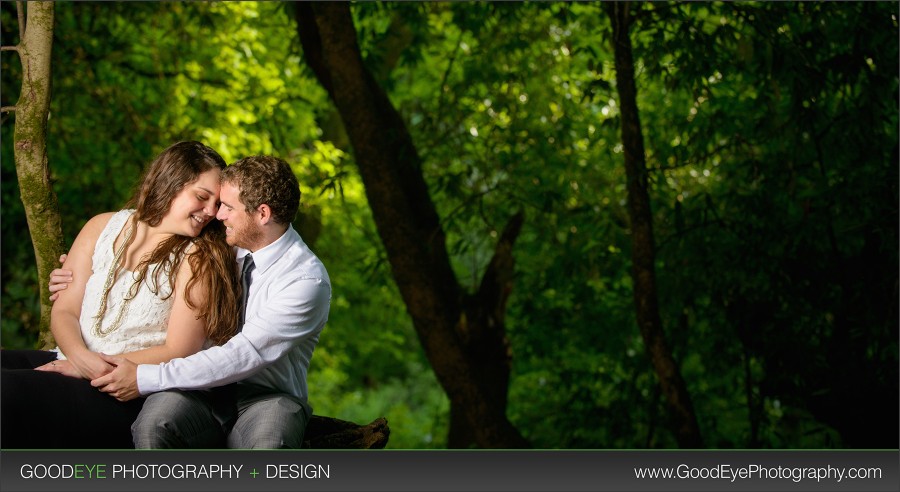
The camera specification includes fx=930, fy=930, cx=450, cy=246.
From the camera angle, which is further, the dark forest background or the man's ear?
the dark forest background

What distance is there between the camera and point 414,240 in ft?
19.7

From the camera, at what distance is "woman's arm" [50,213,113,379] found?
294cm

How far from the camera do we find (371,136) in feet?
19.5

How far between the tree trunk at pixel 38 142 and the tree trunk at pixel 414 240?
239 centimetres

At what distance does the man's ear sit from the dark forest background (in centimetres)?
264

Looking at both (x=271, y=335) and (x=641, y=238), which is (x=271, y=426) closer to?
(x=271, y=335)

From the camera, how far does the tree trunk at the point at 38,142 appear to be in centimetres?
362

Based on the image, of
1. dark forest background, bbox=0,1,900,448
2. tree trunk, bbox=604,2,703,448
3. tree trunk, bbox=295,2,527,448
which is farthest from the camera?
tree trunk, bbox=295,2,527,448

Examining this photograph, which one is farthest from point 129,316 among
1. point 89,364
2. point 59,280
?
point 59,280

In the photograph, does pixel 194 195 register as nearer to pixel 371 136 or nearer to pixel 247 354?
pixel 247 354

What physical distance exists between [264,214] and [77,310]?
0.73 m

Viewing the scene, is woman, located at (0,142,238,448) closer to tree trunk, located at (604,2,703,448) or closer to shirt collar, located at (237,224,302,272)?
shirt collar, located at (237,224,302,272)

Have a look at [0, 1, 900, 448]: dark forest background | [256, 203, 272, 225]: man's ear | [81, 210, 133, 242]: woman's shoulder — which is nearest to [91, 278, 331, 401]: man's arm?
[256, 203, 272, 225]: man's ear

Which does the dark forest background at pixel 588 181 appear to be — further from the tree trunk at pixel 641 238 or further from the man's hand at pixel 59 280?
the man's hand at pixel 59 280
